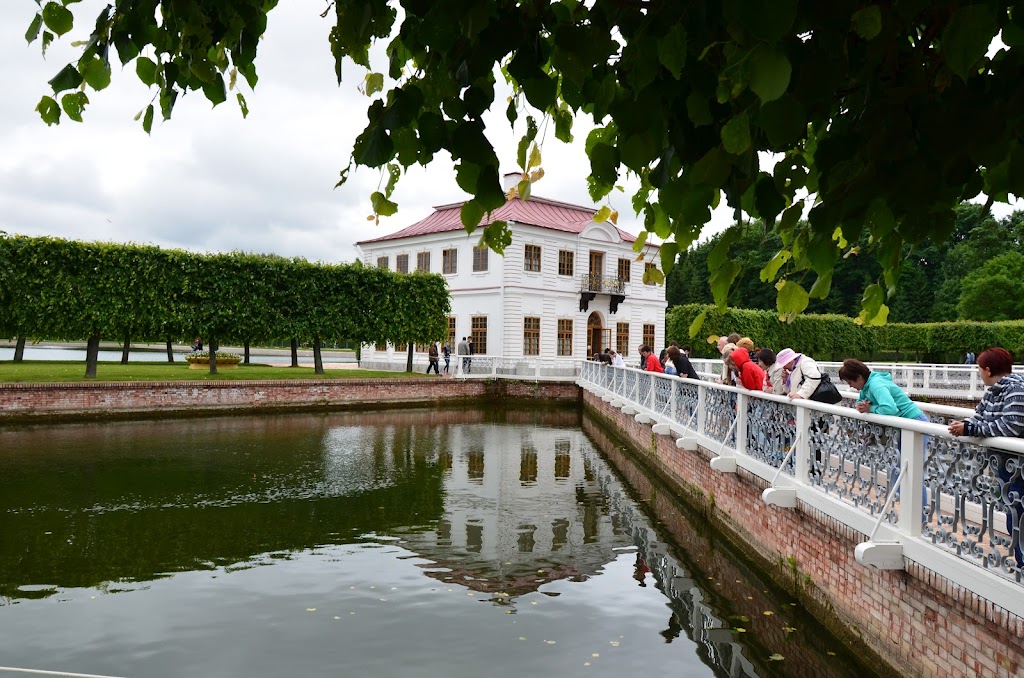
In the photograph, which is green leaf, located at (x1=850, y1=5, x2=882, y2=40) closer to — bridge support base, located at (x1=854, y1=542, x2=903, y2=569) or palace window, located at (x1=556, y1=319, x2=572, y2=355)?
bridge support base, located at (x1=854, y1=542, x2=903, y2=569)

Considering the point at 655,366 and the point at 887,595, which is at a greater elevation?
the point at 655,366

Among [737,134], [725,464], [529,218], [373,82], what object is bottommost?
[725,464]

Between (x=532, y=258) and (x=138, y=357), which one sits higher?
(x=532, y=258)

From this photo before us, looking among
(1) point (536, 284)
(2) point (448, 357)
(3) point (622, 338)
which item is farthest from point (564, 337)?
A: (2) point (448, 357)

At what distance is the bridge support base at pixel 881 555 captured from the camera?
467 centimetres

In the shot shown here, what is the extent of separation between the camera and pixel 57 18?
2.21m

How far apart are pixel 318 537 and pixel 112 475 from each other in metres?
5.71

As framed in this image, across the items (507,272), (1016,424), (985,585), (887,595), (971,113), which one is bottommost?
(887,595)

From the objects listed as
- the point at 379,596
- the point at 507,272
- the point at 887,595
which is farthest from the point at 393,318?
the point at 887,595

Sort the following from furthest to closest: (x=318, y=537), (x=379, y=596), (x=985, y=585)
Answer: (x=318, y=537) → (x=379, y=596) → (x=985, y=585)

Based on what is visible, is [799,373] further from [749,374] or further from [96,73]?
[96,73]

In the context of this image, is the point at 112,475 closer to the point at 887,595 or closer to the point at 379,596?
the point at 379,596

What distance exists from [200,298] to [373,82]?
2478 cm

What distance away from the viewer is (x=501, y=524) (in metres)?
9.66
